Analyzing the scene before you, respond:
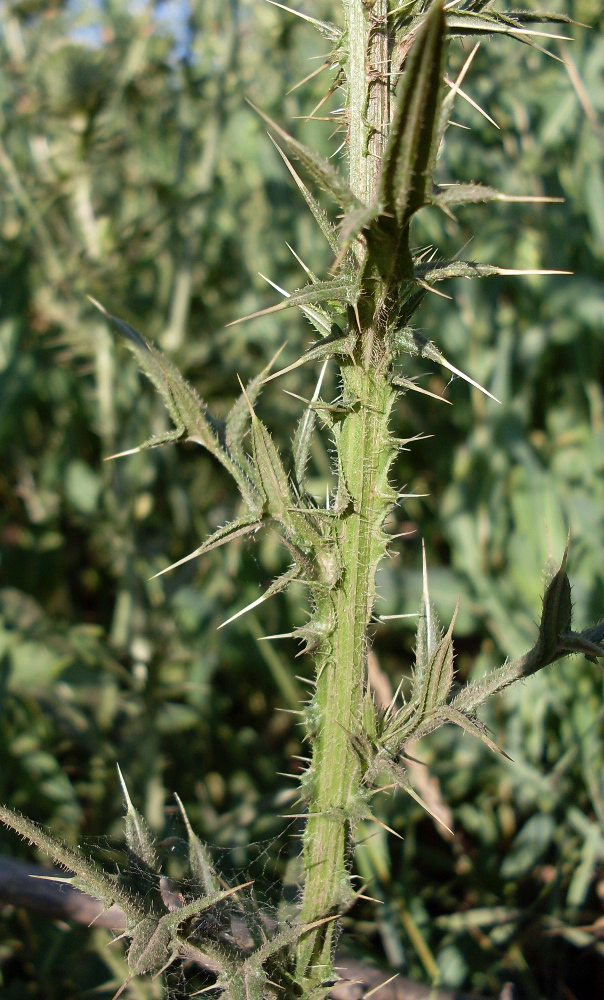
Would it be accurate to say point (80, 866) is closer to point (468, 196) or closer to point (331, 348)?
point (331, 348)

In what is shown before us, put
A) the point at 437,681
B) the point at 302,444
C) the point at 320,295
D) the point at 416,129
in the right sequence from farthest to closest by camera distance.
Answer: the point at 302,444, the point at 437,681, the point at 320,295, the point at 416,129

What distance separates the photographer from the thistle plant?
0.75 m

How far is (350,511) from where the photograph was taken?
87 cm

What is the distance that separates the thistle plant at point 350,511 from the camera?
2.46 ft

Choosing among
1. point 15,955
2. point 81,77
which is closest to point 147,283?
point 81,77

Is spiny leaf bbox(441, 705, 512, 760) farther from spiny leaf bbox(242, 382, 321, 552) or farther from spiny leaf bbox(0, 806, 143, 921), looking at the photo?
spiny leaf bbox(0, 806, 143, 921)

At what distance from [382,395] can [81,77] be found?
221 centimetres

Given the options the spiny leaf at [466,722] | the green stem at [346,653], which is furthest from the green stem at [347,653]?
the spiny leaf at [466,722]

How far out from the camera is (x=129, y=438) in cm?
231

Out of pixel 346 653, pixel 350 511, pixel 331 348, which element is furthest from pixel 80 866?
pixel 331 348

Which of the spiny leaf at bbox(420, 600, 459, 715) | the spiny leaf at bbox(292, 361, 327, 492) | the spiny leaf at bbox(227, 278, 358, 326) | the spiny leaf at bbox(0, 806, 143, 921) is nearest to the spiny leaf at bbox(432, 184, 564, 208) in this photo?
the spiny leaf at bbox(227, 278, 358, 326)

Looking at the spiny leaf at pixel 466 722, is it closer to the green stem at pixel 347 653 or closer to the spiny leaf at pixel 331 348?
the green stem at pixel 347 653

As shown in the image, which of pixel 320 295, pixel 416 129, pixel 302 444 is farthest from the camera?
pixel 302 444

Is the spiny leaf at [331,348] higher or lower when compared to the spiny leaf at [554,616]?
higher
